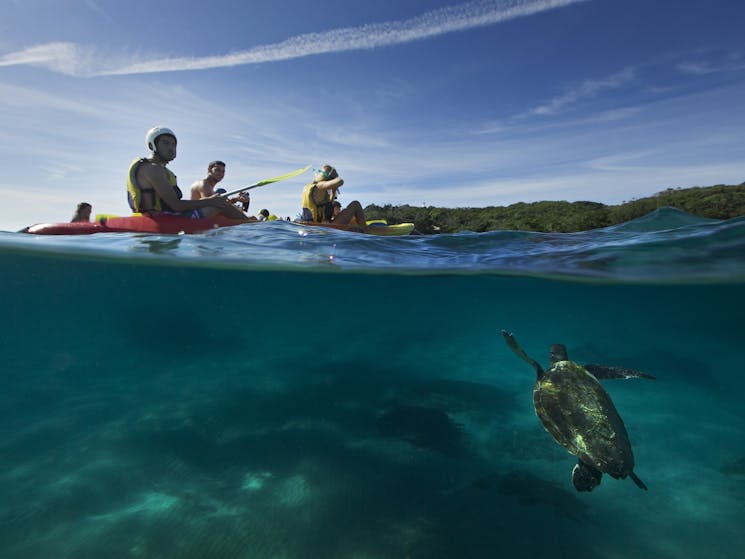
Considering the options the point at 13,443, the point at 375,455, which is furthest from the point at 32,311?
the point at 375,455

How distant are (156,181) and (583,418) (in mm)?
7793

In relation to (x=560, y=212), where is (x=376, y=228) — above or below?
below

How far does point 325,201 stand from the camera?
9.53 m

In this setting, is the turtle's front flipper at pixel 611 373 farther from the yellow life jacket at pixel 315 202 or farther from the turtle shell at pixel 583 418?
the yellow life jacket at pixel 315 202

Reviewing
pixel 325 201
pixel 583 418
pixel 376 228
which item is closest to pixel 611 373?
pixel 583 418

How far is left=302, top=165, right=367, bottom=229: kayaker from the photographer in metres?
9.21

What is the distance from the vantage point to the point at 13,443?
6848 mm

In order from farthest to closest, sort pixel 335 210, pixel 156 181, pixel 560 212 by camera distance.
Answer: pixel 560 212 < pixel 335 210 < pixel 156 181

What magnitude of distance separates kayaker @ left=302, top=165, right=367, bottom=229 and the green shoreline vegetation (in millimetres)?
14809

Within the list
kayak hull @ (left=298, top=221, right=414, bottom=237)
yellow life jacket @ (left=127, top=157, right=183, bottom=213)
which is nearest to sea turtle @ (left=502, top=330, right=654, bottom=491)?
kayak hull @ (left=298, top=221, right=414, bottom=237)

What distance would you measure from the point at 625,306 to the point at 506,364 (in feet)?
16.1

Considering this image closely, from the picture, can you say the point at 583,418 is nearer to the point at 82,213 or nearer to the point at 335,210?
the point at 335,210

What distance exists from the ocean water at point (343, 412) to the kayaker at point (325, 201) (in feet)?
2.54

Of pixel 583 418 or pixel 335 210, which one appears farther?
pixel 335 210
